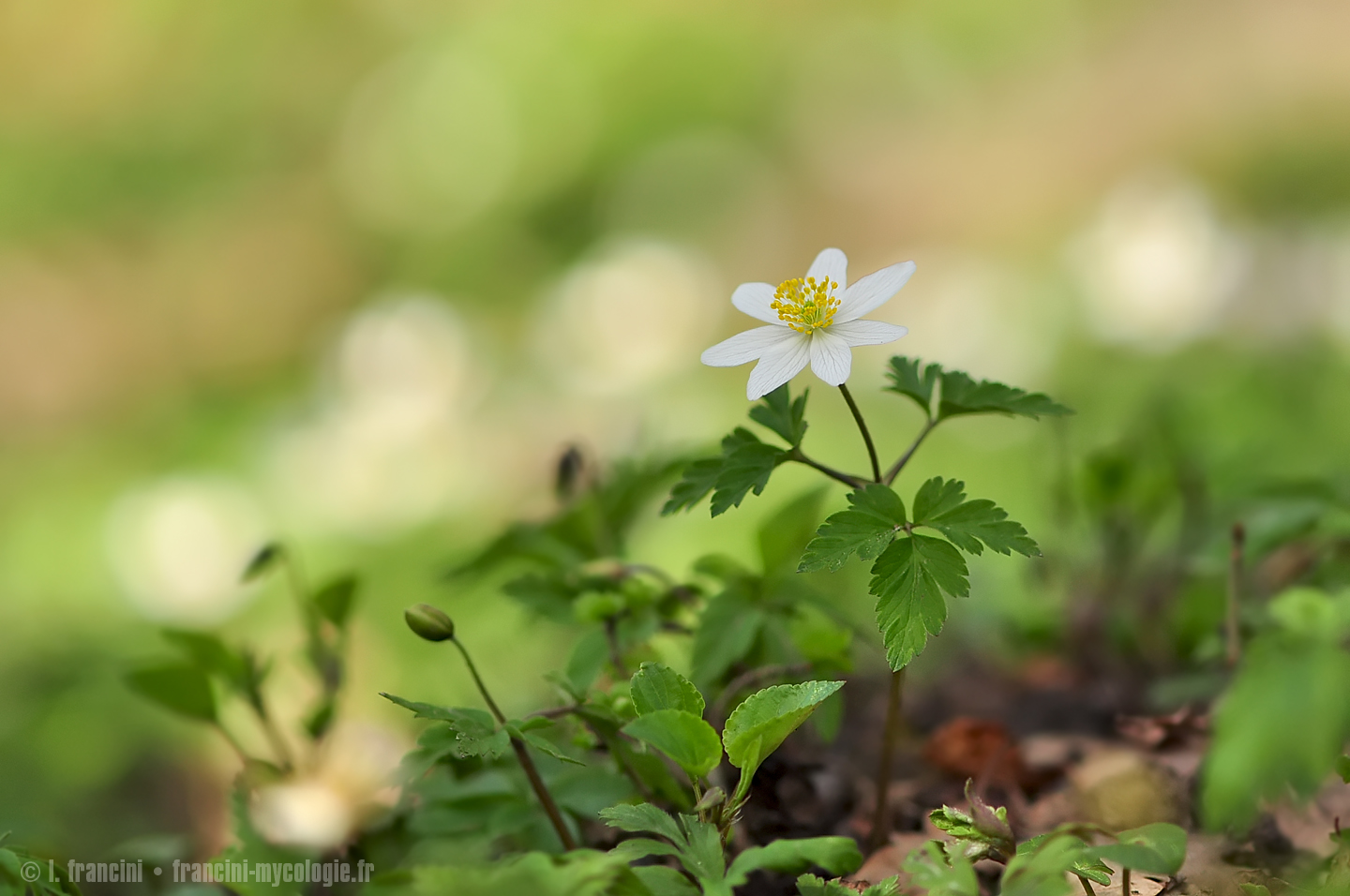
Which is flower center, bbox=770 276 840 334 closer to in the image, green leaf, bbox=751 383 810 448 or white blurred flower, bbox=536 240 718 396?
green leaf, bbox=751 383 810 448

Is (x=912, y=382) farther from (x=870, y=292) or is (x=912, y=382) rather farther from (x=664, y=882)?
(x=664, y=882)

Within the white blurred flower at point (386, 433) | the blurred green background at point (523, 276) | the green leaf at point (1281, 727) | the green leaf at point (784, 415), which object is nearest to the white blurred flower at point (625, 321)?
the blurred green background at point (523, 276)

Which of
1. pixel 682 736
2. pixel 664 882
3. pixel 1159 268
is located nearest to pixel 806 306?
pixel 682 736

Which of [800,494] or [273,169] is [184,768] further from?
[273,169]

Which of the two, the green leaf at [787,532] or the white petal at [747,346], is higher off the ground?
the white petal at [747,346]

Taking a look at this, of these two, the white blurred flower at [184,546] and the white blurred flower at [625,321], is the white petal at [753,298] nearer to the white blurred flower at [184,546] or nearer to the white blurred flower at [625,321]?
the white blurred flower at [184,546]

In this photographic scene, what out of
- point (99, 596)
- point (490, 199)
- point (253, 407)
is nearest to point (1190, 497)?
point (99, 596)
